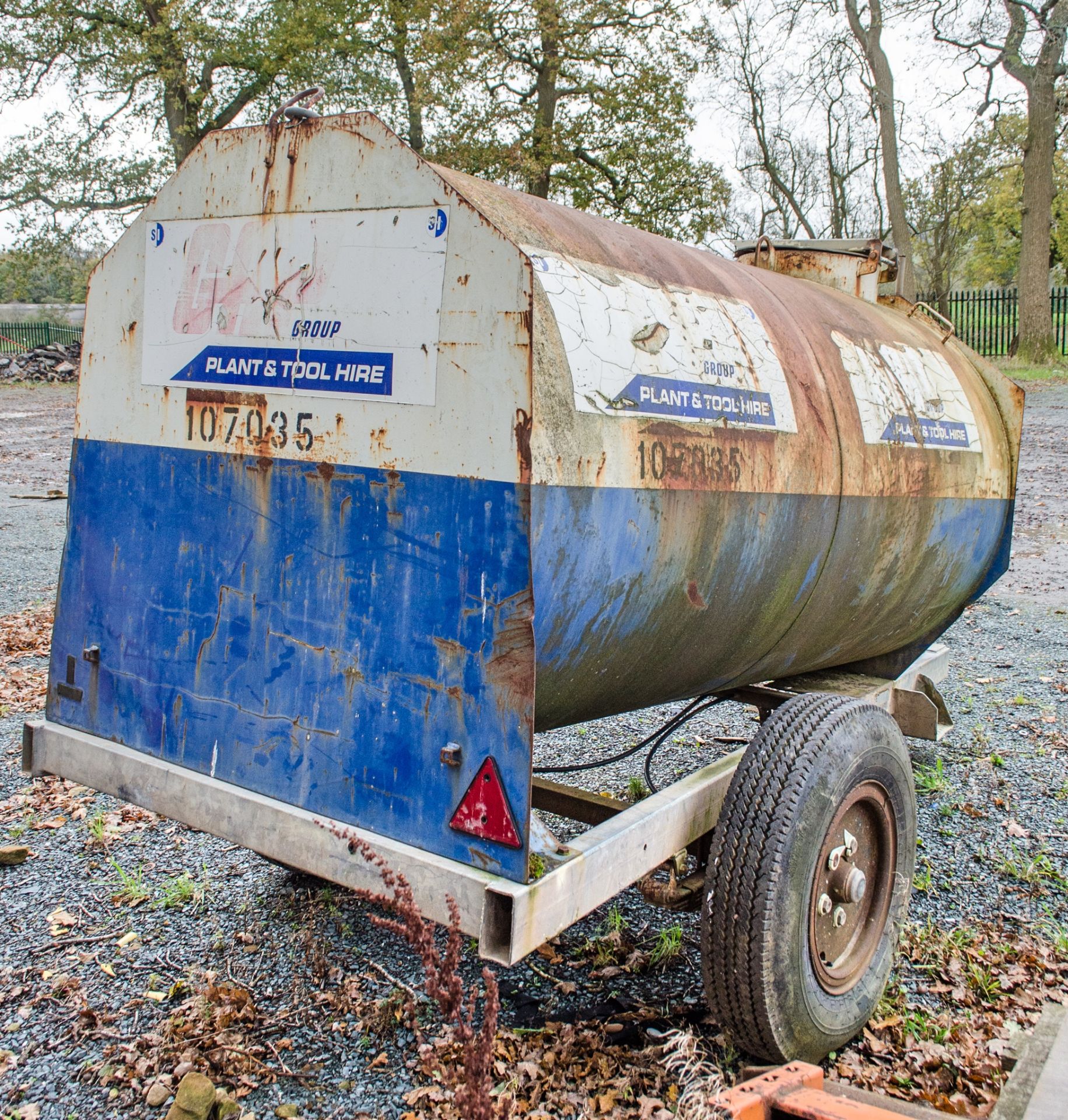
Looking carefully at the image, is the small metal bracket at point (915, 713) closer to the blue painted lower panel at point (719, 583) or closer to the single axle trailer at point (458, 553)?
the blue painted lower panel at point (719, 583)

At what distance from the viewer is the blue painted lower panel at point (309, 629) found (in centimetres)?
220

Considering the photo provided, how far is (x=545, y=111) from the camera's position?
21312mm

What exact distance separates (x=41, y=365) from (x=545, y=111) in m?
15.1

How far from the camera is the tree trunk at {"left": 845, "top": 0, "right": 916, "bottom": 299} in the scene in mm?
21641

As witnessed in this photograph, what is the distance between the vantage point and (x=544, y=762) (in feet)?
16.0

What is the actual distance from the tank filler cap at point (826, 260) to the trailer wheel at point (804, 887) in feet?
6.86

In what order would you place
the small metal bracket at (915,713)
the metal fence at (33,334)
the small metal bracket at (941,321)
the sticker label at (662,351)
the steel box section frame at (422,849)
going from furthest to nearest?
the metal fence at (33,334) < the small metal bracket at (941,321) < the small metal bracket at (915,713) < the sticker label at (662,351) < the steel box section frame at (422,849)

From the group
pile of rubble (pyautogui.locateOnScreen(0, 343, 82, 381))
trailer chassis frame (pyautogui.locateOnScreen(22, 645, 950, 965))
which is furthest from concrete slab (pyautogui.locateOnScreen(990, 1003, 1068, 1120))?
pile of rubble (pyautogui.locateOnScreen(0, 343, 82, 381))

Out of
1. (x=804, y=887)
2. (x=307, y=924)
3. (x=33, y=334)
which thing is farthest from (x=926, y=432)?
(x=33, y=334)

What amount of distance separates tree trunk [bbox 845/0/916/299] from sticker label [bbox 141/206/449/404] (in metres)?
20.7

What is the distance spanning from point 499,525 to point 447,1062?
55.6 inches

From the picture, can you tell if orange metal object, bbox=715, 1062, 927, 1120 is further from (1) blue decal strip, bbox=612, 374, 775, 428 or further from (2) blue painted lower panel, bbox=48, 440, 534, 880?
(1) blue decal strip, bbox=612, 374, 775, 428

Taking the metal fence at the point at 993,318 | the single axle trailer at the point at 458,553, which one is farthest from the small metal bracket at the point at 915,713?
the metal fence at the point at 993,318

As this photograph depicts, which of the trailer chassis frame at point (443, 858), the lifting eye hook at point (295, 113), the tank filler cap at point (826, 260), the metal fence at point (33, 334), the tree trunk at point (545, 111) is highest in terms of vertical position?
the tree trunk at point (545, 111)
